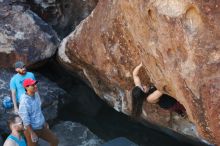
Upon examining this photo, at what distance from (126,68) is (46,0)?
3776 millimetres

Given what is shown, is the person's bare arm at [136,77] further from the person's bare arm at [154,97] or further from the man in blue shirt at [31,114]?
the man in blue shirt at [31,114]

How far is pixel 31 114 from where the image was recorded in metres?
6.96

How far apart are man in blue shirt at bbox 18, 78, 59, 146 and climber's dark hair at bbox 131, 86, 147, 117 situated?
6.64ft

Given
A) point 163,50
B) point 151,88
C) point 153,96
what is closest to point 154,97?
point 153,96

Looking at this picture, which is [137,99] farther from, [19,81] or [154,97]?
[19,81]

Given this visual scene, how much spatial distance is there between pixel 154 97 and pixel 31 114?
227 centimetres

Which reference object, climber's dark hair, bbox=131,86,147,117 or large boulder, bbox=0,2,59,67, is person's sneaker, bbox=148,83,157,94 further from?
large boulder, bbox=0,2,59,67

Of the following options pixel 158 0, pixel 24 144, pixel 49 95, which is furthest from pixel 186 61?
pixel 49 95

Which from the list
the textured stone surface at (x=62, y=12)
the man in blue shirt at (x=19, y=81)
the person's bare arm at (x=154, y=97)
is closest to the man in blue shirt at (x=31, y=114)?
the man in blue shirt at (x=19, y=81)

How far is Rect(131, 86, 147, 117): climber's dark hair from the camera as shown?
28.1ft

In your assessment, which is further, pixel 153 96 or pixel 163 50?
pixel 153 96

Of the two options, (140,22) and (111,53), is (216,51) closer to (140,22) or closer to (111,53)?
(140,22)

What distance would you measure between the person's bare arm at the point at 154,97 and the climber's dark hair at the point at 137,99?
234mm

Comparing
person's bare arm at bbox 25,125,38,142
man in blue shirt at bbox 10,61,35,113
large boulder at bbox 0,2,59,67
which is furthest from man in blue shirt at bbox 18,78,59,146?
large boulder at bbox 0,2,59,67
